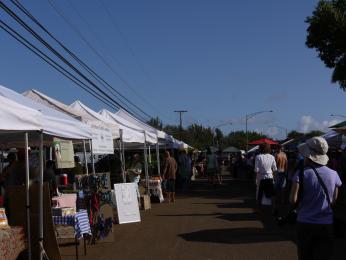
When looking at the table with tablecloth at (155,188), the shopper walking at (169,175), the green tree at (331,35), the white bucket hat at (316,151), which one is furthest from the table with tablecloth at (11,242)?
the green tree at (331,35)

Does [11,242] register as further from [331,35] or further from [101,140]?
[331,35]

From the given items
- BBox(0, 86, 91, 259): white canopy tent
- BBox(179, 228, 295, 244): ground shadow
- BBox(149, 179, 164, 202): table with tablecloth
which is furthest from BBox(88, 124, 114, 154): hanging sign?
BBox(149, 179, 164, 202): table with tablecloth

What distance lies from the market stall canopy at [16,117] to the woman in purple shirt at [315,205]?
133 inches

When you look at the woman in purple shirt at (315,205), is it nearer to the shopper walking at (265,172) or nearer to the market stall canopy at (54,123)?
the market stall canopy at (54,123)

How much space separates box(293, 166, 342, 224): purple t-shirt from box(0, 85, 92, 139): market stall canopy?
12.0ft

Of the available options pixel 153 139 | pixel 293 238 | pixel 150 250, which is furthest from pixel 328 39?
pixel 150 250

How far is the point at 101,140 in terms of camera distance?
12.1 meters

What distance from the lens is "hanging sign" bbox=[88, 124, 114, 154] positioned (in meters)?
11.5

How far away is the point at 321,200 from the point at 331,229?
30cm

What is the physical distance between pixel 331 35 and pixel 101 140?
13474 mm

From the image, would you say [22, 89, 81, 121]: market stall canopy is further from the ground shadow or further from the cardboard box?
the ground shadow

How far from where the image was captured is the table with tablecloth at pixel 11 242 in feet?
22.1

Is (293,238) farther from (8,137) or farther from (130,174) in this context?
(130,174)

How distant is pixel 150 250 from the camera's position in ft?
31.0
